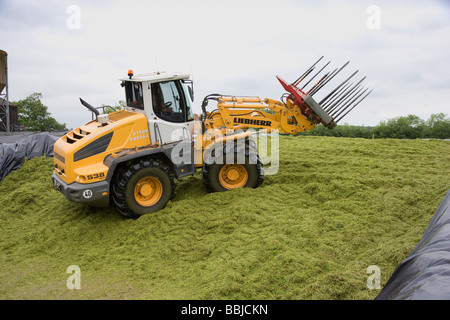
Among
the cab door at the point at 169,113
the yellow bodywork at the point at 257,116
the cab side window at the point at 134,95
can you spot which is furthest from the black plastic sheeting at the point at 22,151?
the yellow bodywork at the point at 257,116

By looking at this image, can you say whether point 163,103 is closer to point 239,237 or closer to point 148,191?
point 148,191

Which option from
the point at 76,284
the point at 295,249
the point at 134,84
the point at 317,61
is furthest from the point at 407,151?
the point at 76,284

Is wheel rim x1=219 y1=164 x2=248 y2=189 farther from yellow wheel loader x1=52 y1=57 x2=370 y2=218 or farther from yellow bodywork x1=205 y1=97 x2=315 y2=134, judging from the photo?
yellow bodywork x1=205 y1=97 x2=315 y2=134

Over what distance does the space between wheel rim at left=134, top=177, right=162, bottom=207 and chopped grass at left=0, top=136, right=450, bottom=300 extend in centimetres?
33

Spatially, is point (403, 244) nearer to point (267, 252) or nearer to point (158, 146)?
point (267, 252)

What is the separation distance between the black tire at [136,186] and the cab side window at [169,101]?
905 millimetres

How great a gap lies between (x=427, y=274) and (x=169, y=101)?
526 cm

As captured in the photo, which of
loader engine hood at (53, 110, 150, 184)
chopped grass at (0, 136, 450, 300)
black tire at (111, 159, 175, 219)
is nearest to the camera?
chopped grass at (0, 136, 450, 300)

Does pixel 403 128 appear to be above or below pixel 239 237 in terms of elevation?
above

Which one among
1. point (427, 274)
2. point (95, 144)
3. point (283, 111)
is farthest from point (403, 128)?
point (427, 274)

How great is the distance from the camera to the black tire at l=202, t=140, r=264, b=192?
731cm

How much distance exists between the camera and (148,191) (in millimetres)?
6789

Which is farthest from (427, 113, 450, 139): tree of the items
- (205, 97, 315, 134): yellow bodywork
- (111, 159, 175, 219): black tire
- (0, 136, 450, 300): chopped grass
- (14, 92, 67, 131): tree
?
(14, 92, 67, 131): tree

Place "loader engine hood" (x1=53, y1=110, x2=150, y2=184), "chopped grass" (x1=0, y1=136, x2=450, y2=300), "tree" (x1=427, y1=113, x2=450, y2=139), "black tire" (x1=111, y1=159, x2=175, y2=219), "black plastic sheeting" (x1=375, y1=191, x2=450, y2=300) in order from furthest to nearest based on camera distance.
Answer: "tree" (x1=427, y1=113, x2=450, y2=139) → "black tire" (x1=111, y1=159, x2=175, y2=219) → "loader engine hood" (x1=53, y1=110, x2=150, y2=184) → "chopped grass" (x1=0, y1=136, x2=450, y2=300) → "black plastic sheeting" (x1=375, y1=191, x2=450, y2=300)
